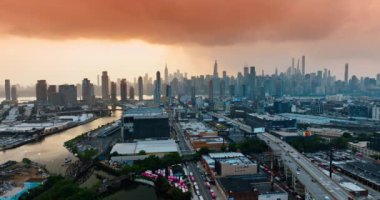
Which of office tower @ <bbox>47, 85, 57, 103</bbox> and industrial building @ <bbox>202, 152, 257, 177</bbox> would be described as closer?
industrial building @ <bbox>202, 152, 257, 177</bbox>

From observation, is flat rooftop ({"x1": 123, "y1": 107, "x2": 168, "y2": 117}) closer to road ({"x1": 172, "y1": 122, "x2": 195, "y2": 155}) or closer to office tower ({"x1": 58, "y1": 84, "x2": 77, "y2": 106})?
road ({"x1": 172, "y1": 122, "x2": 195, "y2": 155})

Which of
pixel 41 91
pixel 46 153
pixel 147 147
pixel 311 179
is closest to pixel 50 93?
pixel 41 91

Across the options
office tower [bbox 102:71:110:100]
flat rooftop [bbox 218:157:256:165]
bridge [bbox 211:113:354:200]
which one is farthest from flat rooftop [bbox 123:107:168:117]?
office tower [bbox 102:71:110:100]

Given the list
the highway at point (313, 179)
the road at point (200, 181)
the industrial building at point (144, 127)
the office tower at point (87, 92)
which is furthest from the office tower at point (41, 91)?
the highway at point (313, 179)

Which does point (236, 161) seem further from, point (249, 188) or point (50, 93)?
point (50, 93)

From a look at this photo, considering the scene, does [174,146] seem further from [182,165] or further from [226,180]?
[226,180]

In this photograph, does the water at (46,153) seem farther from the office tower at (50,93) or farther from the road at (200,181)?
the office tower at (50,93)

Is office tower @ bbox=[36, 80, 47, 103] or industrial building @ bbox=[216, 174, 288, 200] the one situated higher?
office tower @ bbox=[36, 80, 47, 103]
